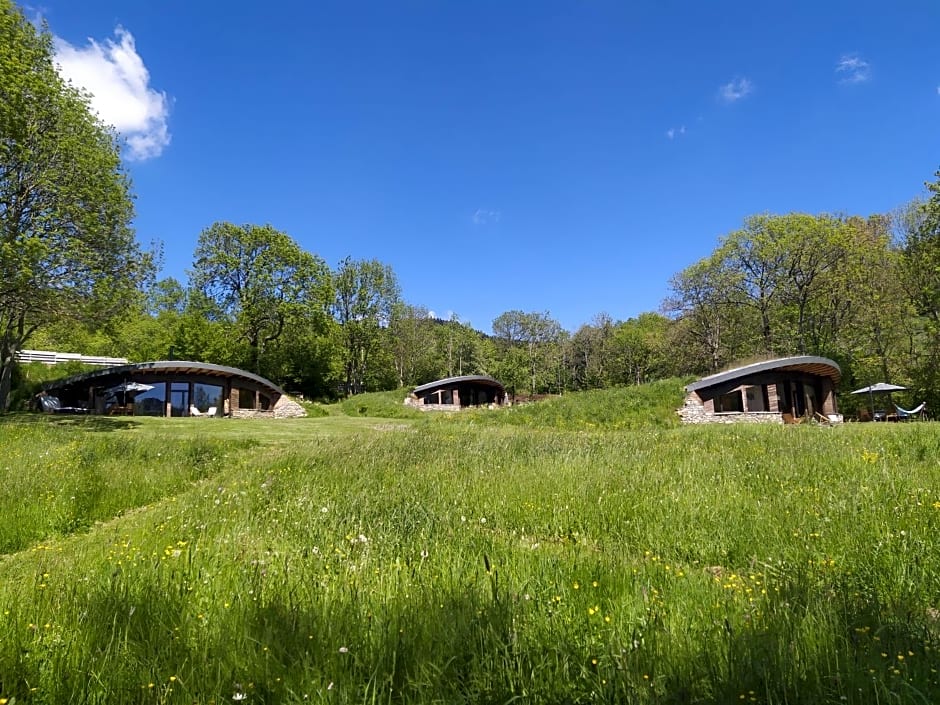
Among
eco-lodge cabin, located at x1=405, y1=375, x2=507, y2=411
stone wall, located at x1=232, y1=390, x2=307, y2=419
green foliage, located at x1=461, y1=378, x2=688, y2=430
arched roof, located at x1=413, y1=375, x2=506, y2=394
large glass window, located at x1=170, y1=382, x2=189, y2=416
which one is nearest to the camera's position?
green foliage, located at x1=461, y1=378, x2=688, y2=430

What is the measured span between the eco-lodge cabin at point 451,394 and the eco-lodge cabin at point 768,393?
20.7 metres

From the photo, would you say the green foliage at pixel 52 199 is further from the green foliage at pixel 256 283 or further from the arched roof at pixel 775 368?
the arched roof at pixel 775 368

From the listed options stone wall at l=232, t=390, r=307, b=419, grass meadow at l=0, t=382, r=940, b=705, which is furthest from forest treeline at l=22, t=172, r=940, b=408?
grass meadow at l=0, t=382, r=940, b=705

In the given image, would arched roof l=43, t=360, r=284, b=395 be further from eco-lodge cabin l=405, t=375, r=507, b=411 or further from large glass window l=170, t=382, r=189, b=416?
eco-lodge cabin l=405, t=375, r=507, b=411

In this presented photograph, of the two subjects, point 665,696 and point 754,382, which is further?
point 754,382

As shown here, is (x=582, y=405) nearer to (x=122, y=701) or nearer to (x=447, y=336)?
(x=122, y=701)

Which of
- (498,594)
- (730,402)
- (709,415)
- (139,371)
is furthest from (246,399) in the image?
(498,594)

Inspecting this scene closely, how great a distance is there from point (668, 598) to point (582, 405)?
26560 mm

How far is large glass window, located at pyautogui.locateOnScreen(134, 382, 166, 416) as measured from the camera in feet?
108

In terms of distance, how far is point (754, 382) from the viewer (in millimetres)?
28578

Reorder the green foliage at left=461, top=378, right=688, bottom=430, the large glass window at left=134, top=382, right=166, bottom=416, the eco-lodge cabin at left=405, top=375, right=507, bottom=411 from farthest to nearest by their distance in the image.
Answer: the eco-lodge cabin at left=405, top=375, right=507, bottom=411 < the large glass window at left=134, top=382, right=166, bottom=416 < the green foliage at left=461, top=378, right=688, bottom=430

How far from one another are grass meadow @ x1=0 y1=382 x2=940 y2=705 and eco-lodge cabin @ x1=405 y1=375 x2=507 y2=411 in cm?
3565

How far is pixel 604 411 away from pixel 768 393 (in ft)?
32.5

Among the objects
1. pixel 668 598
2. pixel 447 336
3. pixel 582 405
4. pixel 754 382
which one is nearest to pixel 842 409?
pixel 754 382
